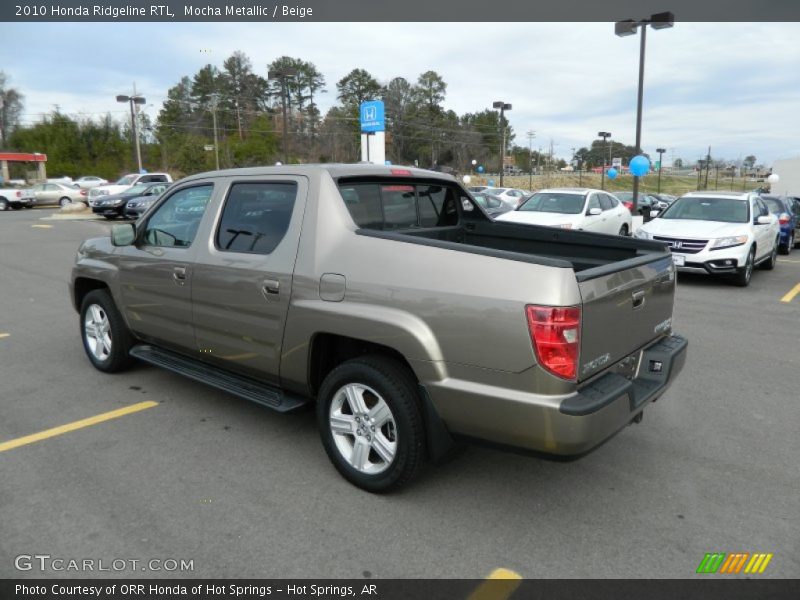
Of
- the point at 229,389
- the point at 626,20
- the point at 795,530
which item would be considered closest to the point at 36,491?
the point at 229,389

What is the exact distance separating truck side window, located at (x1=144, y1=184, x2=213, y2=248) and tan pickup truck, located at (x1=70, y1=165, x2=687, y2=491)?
15 millimetres

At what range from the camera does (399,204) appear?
4.11 m

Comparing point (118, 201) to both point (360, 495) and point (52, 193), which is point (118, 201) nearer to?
point (52, 193)

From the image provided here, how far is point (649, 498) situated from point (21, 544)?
10.7ft

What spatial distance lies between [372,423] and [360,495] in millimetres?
429

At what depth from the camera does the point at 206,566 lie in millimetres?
2689

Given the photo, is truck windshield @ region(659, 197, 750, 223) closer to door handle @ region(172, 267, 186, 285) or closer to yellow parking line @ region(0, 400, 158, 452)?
door handle @ region(172, 267, 186, 285)

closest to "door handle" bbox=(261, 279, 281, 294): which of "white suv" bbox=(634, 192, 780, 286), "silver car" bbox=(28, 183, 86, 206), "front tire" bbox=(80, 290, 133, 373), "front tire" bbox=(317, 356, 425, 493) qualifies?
"front tire" bbox=(317, 356, 425, 493)

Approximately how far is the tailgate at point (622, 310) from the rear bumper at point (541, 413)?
0.14 m

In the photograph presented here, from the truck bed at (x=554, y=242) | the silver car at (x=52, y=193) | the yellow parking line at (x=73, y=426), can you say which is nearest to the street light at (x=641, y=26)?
the truck bed at (x=554, y=242)

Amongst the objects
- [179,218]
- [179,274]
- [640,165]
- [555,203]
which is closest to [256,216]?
[179,274]

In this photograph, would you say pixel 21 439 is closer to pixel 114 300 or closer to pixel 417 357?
pixel 114 300

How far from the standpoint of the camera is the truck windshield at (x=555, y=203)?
13.3 m
